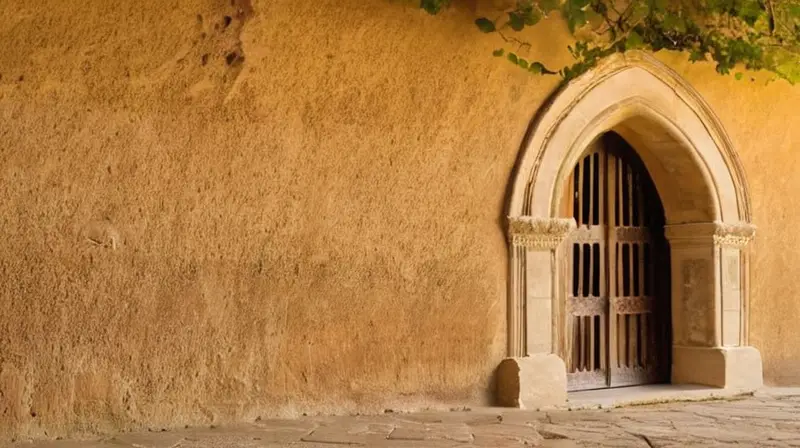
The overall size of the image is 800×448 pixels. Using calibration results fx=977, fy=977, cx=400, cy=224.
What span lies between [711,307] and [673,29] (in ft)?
7.04

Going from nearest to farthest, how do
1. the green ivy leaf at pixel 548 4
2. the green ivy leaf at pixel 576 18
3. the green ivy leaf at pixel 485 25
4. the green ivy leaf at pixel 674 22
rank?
the green ivy leaf at pixel 548 4, the green ivy leaf at pixel 576 18, the green ivy leaf at pixel 485 25, the green ivy leaf at pixel 674 22

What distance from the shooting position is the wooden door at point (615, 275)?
7.29 metres

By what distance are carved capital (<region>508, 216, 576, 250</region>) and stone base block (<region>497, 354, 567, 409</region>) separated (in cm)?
73

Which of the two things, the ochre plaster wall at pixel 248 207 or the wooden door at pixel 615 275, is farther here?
the wooden door at pixel 615 275

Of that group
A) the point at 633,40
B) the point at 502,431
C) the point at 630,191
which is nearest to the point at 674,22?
the point at 633,40

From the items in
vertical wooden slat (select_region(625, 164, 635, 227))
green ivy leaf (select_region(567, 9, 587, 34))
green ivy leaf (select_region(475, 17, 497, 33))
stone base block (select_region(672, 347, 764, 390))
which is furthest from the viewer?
vertical wooden slat (select_region(625, 164, 635, 227))

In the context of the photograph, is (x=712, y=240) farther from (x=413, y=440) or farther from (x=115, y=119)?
(x=115, y=119)

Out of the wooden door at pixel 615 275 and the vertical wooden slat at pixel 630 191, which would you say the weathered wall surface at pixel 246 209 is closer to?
the wooden door at pixel 615 275

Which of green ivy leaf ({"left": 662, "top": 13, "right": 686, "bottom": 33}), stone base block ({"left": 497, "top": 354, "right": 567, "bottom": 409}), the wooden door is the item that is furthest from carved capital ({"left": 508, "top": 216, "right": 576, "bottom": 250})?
green ivy leaf ({"left": 662, "top": 13, "right": 686, "bottom": 33})

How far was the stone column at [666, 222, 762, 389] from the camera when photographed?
7367 millimetres

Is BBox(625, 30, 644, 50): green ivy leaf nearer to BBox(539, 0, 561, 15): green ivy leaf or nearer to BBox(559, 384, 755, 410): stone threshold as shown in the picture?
BBox(539, 0, 561, 15): green ivy leaf

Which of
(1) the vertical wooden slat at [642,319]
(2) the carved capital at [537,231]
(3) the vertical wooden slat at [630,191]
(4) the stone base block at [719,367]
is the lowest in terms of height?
(4) the stone base block at [719,367]

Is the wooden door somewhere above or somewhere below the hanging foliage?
below

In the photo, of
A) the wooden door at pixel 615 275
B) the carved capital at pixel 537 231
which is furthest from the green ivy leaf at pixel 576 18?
the wooden door at pixel 615 275
